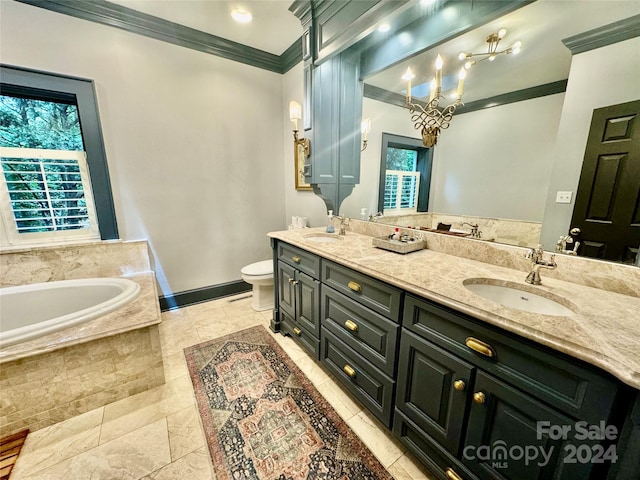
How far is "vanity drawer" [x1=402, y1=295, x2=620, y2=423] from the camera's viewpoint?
0.63 m

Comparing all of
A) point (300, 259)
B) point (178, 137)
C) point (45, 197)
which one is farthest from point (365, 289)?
point (45, 197)

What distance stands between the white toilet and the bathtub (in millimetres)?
912

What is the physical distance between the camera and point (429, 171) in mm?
1581

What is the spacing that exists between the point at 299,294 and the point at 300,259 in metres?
0.28

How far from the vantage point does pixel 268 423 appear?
1.38 m

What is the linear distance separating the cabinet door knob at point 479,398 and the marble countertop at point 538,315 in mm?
278

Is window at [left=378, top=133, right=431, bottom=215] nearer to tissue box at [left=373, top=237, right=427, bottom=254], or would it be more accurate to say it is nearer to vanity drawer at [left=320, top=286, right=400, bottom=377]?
tissue box at [left=373, top=237, right=427, bottom=254]

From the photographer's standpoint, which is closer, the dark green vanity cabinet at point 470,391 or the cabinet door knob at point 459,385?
the dark green vanity cabinet at point 470,391

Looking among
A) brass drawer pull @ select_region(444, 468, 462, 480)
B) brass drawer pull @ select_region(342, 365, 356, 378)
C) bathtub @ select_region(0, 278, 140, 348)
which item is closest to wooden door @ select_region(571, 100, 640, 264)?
brass drawer pull @ select_region(444, 468, 462, 480)

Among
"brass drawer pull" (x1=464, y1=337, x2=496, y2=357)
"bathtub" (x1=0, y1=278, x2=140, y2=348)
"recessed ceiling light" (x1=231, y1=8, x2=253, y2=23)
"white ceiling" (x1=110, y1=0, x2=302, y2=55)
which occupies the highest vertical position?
"white ceiling" (x1=110, y1=0, x2=302, y2=55)

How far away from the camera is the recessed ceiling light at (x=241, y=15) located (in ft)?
6.54

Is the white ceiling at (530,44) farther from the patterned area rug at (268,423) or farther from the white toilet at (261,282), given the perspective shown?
the white toilet at (261,282)

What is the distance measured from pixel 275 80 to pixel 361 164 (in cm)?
163

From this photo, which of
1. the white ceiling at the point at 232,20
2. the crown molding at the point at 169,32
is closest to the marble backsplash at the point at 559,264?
the white ceiling at the point at 232,20
